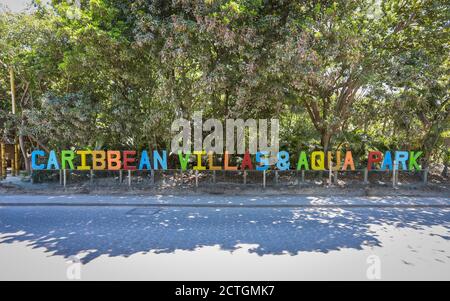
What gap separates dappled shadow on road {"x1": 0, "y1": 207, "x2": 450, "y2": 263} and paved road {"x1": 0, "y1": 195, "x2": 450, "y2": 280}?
2 centimetres

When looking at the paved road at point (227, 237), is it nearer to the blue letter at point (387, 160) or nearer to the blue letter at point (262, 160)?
the blue letter at point (262, 160)

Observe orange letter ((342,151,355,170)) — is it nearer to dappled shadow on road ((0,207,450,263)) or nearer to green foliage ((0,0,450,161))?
green foliage ((0,0,450,161))

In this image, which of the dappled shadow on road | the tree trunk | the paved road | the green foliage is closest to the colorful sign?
the green foliage

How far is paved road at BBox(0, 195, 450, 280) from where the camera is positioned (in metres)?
4.57

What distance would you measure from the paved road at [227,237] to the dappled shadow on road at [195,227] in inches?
0.9

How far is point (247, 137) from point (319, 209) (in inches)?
217

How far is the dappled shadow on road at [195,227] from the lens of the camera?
561 cm

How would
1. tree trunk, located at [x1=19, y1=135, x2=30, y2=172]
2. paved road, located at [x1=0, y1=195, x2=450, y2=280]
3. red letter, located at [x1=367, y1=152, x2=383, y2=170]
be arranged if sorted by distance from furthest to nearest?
tree trunk, located at [x1=19, y1=135, x2=30, y2=172] → red letter, located at [x1=367, y1=152, x2=383, y2=170] → paved road, located at [x1=0, y1=195, x2=450, y2=280]

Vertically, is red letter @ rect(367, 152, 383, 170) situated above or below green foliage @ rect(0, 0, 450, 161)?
below

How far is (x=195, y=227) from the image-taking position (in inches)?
274

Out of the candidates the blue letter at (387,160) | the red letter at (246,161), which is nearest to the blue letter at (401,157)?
the blue letter at (387,160)

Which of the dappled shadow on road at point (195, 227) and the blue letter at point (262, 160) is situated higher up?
the blue letter at point (262, 160)

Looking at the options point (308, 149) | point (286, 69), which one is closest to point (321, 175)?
point (308, 149)
